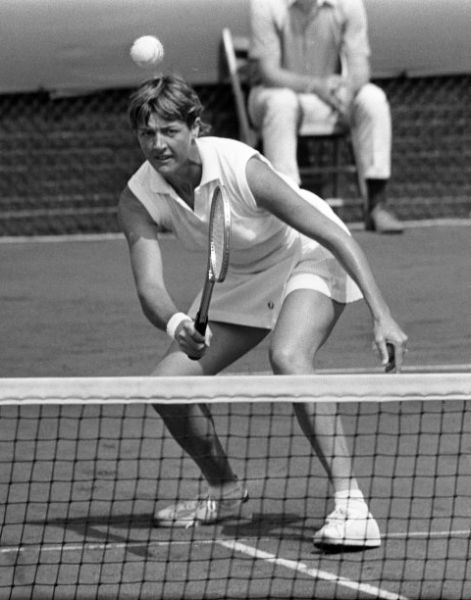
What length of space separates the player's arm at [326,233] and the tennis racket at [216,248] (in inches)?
11.3

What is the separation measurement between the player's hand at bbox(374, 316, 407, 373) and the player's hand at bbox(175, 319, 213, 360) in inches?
21.9

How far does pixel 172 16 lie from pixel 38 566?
7.55 metres

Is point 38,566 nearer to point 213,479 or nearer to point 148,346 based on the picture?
point 213,479

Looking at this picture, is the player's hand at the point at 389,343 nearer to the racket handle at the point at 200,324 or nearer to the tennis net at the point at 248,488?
the tennis net at the point at 248,488

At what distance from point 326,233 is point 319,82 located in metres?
5.90

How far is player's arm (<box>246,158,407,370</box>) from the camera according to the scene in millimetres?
5172

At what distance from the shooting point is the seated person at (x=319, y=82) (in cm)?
1102

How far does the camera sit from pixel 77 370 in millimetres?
8109

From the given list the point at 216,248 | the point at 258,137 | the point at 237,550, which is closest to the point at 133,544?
the point at 237,550

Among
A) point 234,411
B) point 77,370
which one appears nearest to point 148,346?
point 77,370

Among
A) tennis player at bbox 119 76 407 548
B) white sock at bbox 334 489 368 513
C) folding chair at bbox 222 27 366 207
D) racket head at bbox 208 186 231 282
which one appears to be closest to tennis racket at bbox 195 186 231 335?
racket head at bbox 208 186 231 282

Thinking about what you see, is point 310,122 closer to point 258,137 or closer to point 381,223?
point 258,137

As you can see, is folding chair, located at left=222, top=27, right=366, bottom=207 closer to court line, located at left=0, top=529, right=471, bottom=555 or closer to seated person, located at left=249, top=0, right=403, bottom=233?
seated person, located at left=249, top=0, right=403, bottom=233

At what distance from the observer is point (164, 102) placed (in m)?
5.41
